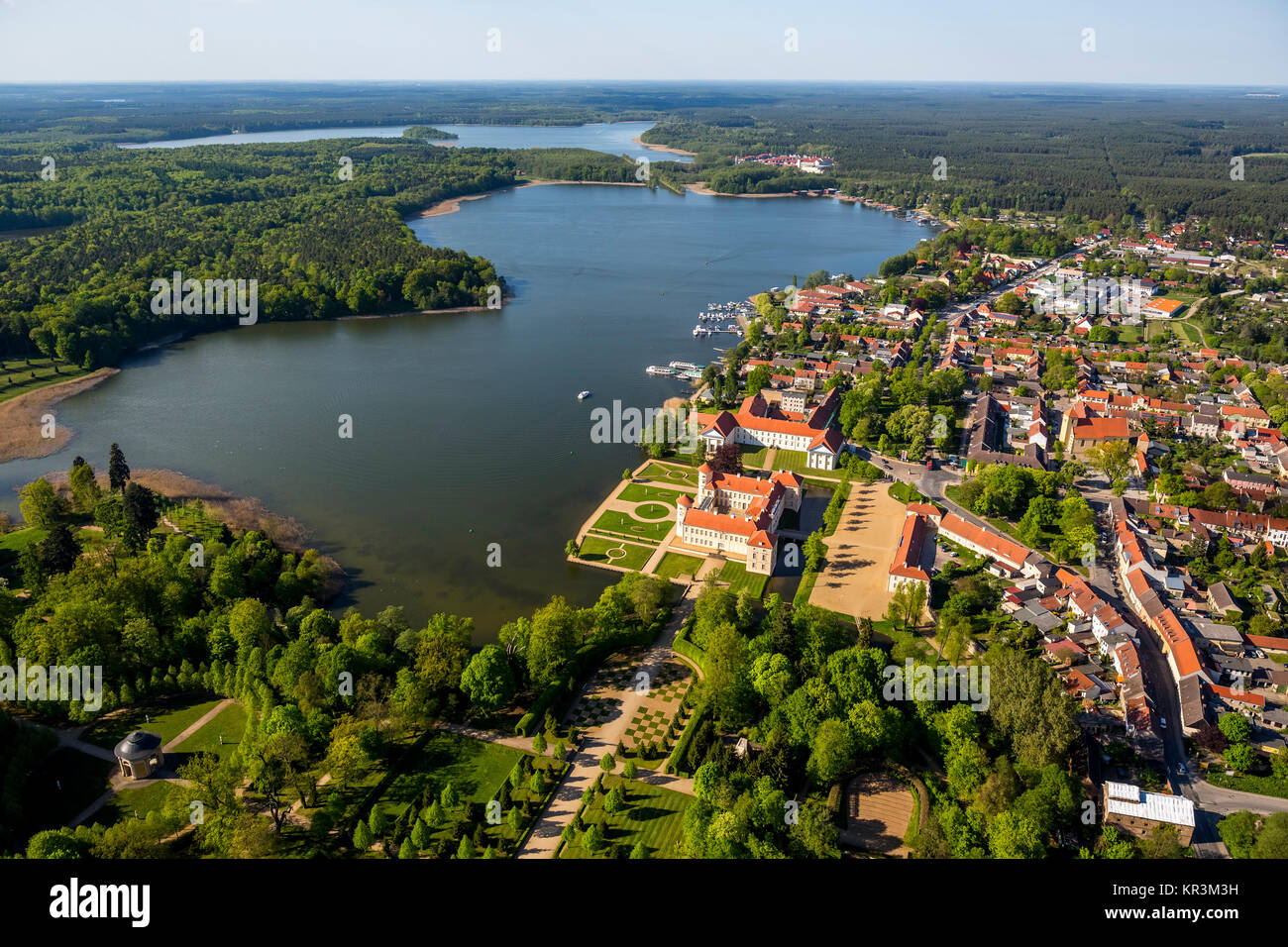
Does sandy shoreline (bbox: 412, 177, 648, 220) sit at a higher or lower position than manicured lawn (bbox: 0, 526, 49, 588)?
higher

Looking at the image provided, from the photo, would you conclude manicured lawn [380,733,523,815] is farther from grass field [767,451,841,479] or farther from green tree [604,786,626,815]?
grass field [767,451,841,479]

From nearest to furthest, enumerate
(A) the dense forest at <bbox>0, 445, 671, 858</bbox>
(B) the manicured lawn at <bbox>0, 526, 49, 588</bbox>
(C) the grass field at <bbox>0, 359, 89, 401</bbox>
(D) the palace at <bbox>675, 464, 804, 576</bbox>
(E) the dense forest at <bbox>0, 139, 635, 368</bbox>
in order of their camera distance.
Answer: (A) the dense forest at <bbox>0, 445, 671, 858</bbox> → (B) the manicured lawn at <bbox>0, 526, 49, 588</bbox> → (D) the palace at <bbox>675, 464, 804, 576</bbox> → (C) the grass field at <bbox>0, 359, 89, 401</bbox> → (E) the dense forest at <bbox>0, 139, 635, 368</bbox>

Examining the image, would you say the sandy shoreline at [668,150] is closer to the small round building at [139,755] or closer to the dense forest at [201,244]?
the dense forest at [201,244]

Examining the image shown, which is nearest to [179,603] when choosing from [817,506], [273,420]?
[273,420]

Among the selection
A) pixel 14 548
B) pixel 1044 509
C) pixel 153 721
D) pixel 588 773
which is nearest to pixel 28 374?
pixel 14 548

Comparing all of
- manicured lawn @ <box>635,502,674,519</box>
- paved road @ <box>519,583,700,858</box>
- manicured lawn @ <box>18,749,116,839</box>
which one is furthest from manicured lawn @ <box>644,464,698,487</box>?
manicured lawn @ <box>18,749,116,839</box>

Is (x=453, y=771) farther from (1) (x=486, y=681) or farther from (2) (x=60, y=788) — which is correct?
(2) (x=60, y=788)
